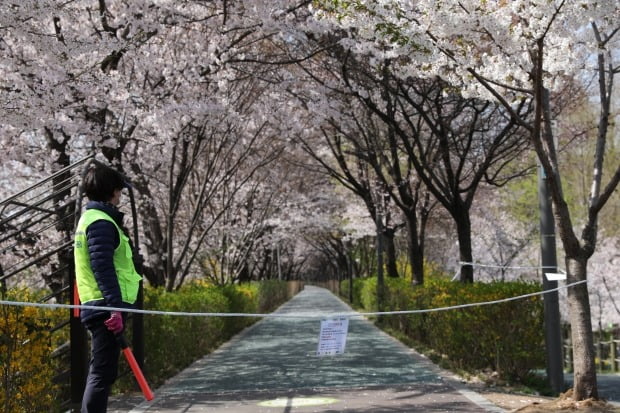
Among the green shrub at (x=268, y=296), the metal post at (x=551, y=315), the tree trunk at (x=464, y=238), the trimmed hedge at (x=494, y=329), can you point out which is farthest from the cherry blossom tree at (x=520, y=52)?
the green shrub at (x=268, y=296)

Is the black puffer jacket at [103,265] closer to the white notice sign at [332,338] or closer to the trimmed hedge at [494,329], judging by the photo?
the white notice sign at [332,338]

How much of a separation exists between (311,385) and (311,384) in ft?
0.31

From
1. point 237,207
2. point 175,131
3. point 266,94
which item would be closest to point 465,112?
point 266,94

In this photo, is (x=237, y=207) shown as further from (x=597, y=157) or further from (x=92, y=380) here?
(x=92, y=380)

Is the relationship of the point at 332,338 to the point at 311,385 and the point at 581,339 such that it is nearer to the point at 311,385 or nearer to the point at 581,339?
the point at 581,339

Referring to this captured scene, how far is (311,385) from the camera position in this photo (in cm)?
960

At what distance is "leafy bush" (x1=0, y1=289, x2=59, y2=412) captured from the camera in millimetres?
5402

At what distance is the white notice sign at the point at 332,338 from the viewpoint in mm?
6828

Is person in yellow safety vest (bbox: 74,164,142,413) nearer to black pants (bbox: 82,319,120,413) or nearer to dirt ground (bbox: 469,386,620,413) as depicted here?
black pants (bbox: 82,319,120,413)

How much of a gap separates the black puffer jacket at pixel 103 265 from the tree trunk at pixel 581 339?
478 cm

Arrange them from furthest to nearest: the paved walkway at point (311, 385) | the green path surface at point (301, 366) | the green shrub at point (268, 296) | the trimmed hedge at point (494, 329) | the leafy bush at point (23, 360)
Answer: the green shrub at point (268, 296) → the green path surface at point (301, 366) → the trimmed hedge at point (494, 329) → the paved walkway at point (311, 385) → the leafy bush at point (23, 360)

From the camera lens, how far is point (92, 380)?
461cm

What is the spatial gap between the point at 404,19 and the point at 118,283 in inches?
165

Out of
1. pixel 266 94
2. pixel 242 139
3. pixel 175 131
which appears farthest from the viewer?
pixel 242 139
